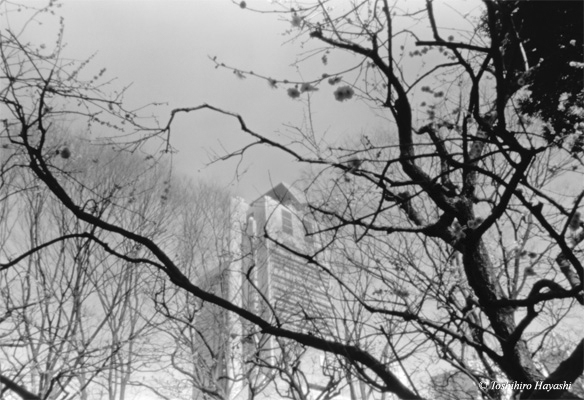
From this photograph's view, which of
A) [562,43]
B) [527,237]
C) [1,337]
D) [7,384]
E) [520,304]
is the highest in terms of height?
[562,43]

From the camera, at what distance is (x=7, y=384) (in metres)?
1.03

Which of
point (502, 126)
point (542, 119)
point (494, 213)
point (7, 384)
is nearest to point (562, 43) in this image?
point (542, 119)

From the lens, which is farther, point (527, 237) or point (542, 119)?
point (527, 237)

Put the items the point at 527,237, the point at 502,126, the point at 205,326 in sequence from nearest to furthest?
the point at 502,126, the point at 527,237, the point at 205,326

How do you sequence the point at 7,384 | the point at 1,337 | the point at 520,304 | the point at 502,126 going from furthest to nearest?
the point at 1,337 → the point at 502,126 → the point at 520,304 → the point at 7,384

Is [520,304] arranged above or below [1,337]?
below

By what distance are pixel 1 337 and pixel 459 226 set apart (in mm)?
5194

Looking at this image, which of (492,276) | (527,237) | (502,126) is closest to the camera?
(502,126)

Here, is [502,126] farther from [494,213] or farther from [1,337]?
[1,337]

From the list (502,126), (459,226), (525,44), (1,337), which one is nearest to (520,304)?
(502,126)

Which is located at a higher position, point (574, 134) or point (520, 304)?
point (574, 134)

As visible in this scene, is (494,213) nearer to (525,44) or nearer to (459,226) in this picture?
(459,226)

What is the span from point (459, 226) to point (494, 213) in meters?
0.92

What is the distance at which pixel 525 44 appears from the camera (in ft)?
14.5
